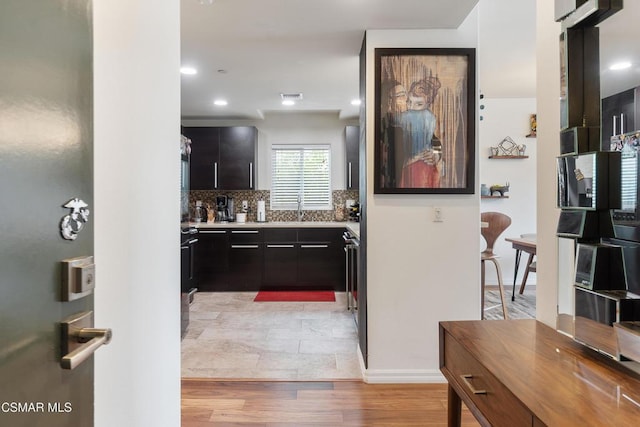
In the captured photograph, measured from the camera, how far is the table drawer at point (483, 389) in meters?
0.78

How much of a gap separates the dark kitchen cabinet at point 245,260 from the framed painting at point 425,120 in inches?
108

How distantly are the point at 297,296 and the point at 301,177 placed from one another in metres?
1.91

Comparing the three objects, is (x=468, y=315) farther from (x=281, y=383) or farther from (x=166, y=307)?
(x=166, y=307)

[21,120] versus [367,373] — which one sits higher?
[21,120]

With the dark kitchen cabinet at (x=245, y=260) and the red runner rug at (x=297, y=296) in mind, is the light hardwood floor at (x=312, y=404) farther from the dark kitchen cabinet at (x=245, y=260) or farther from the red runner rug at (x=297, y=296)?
the dark kitchen cabinet at (x=245, y=260)

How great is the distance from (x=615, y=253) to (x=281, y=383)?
2.12 meters

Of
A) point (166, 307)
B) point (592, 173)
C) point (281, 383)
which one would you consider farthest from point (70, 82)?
point (281, 383)

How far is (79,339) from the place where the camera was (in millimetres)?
692

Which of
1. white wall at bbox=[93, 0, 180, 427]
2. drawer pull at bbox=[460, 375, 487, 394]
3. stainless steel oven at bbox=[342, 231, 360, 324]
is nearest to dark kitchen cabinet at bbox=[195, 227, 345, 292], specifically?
stainless steel oven at bbox=[342, 231, 360, 324]

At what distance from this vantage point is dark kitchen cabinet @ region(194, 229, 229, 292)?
473 centimetres

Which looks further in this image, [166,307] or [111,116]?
[166,307]

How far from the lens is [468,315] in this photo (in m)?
2.48

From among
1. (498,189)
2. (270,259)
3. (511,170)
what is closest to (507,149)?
(511,170)

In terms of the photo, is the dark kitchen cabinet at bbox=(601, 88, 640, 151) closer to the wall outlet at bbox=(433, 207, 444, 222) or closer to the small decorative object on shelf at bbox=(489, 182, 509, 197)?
the wall outlet at bbox=(433, 207, 444, 222)
